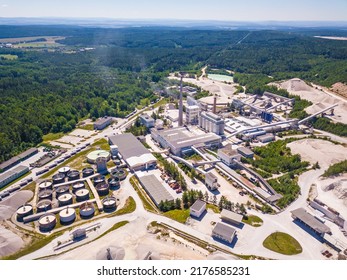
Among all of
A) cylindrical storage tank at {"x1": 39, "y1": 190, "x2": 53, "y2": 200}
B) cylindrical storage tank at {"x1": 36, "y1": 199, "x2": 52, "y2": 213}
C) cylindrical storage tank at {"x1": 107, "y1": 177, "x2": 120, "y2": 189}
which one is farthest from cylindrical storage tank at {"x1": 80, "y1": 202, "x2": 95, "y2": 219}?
cylindrical storage tank at {"x1": 39, "y1": 190, "x2": 53, "y2": 200}

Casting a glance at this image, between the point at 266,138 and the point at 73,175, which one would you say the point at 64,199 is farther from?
the point at 266,138

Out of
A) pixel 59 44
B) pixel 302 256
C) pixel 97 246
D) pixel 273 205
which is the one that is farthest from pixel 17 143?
pixel 59 44

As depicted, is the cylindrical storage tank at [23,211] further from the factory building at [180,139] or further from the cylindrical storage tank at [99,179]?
the factory building at [180,139]

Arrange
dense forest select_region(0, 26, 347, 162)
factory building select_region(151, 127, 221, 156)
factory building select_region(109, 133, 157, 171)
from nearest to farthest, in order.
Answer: factory building select_region(109, 133, 157, 171)
factory building select_region(151, 127, 221, 156)
dense forest select_region(0, 26, 347, 162)

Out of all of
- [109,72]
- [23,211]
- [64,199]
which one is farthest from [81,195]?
[109,72]

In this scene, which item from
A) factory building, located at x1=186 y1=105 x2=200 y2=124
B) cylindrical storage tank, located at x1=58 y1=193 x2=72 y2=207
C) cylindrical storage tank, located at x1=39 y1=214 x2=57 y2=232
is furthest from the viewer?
factory building, located at x1=186 y1=105 x2=200 y2=124

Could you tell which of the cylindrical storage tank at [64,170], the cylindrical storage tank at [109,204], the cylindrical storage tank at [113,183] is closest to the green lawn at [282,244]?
the cylindrical storage tank at [109,204]

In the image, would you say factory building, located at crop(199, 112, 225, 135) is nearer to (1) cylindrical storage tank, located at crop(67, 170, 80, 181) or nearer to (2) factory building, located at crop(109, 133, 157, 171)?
(2) factory building, located at crop(109, 133, 157, 171)
